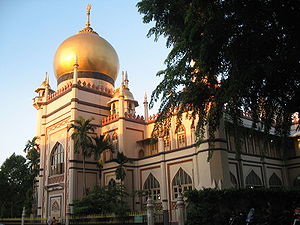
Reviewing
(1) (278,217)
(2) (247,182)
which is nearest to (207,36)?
(1) (278,217)

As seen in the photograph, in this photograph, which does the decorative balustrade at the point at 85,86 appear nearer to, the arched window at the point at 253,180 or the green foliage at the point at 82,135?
the green foliage at the point at 82,135

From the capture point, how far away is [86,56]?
27.9 meters

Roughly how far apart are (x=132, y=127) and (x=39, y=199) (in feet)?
29.5

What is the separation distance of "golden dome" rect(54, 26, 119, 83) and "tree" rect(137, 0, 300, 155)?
18.5 m

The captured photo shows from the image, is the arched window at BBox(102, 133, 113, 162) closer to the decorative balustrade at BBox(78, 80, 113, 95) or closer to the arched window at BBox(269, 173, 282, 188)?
the decorative balustrade at BBox(78, 80, 113, 95)

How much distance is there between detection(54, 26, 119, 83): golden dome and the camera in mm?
27984

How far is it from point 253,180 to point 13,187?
20050 mm

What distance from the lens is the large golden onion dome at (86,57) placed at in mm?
27984

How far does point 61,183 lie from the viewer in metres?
23.0

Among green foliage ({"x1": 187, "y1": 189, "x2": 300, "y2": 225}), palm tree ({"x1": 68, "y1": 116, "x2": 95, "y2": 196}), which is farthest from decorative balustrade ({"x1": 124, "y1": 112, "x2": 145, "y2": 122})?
green foliage ({"x1": 187, "y1": 189, "x2": 300, "y2": 225})

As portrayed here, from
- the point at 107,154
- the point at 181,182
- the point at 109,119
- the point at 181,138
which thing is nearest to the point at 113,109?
the point at 109,119

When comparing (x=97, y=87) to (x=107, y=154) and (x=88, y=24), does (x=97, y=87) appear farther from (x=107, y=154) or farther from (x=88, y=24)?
(x=88, y=24)

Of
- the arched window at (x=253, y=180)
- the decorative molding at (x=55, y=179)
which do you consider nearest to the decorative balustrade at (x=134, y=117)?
the decorative molding at (x=55, y=179)

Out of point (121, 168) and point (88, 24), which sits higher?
point (88, 24)
